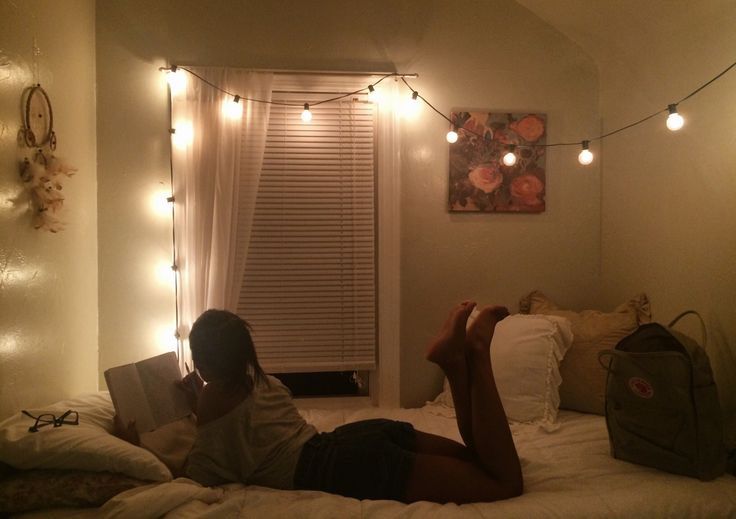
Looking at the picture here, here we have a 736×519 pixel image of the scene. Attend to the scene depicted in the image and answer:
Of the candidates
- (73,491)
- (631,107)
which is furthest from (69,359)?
(631,107)

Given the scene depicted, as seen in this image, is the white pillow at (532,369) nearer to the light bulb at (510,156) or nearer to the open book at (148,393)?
the light bulb at (510,156)

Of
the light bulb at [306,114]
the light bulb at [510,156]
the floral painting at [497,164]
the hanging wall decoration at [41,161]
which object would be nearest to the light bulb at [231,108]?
the light bulb at [306,114]

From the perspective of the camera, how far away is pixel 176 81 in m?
2.55

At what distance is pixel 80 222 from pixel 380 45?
1.82m

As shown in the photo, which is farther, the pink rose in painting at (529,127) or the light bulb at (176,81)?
the pink rose in painting at (529,127)

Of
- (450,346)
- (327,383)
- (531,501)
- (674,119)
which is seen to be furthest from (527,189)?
(531,501)

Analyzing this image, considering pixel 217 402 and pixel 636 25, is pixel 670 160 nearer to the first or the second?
pixel 636 25

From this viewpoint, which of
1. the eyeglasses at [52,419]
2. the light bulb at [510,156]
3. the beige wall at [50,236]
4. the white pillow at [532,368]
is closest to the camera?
the eyeglasses at [52,419]

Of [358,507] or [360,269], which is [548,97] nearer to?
[360,269]

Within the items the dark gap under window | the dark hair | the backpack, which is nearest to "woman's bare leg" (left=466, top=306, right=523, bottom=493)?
the backpack

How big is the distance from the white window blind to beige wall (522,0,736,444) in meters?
1.36

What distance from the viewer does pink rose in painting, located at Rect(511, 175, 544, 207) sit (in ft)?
9.09

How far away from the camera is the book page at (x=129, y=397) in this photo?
72.6 inches

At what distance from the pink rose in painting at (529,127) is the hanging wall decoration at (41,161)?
7.56 ft
